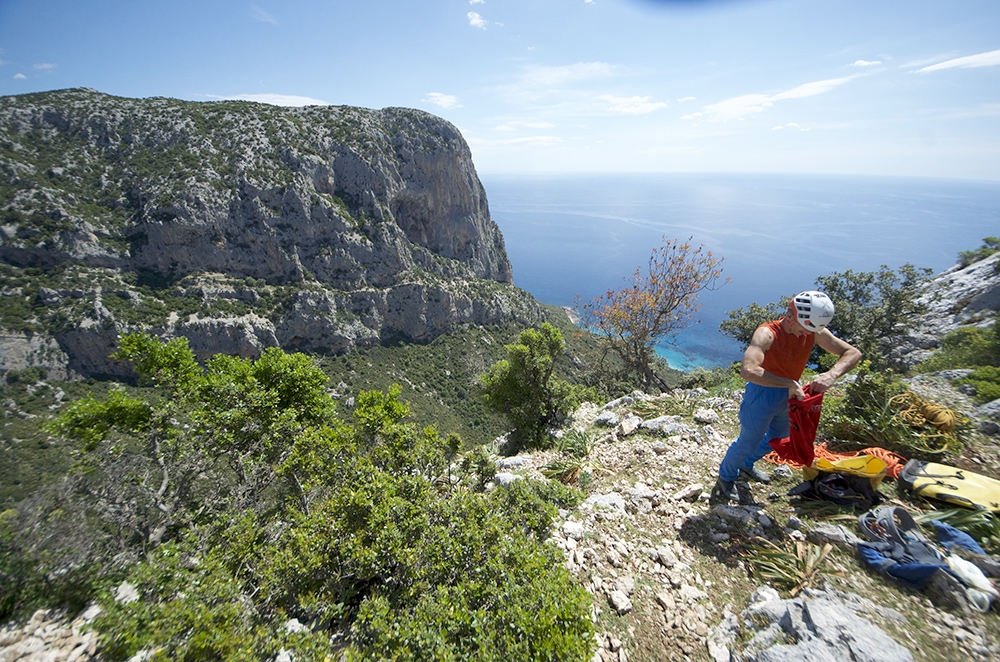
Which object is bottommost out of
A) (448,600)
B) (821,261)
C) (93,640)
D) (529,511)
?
(821,261)

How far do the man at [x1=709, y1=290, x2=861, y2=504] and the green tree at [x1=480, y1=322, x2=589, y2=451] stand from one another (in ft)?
22.9

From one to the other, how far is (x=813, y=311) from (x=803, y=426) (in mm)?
1445

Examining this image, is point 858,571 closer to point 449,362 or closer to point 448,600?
point 448,600

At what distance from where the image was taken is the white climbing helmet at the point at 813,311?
4.12 metres

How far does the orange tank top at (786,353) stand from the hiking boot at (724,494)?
1709 mm

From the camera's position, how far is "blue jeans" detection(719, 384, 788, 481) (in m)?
4.69

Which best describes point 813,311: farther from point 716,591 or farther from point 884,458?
point 716,591

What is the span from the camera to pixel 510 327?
56.9 meters

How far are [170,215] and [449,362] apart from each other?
113 ft

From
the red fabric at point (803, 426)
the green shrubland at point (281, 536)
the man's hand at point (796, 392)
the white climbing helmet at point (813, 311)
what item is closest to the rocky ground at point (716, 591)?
the green shrubland at point (281, 536)

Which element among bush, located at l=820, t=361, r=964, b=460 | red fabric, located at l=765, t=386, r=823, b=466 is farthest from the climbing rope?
red fabric, located at l=765, t=386, r=823, b=466

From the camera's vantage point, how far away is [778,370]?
15.3 ft

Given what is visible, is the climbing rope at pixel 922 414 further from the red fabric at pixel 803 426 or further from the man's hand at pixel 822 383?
the man's hand at pixel 822 383

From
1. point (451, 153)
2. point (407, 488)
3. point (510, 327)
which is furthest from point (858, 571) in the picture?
point (451, 153)
